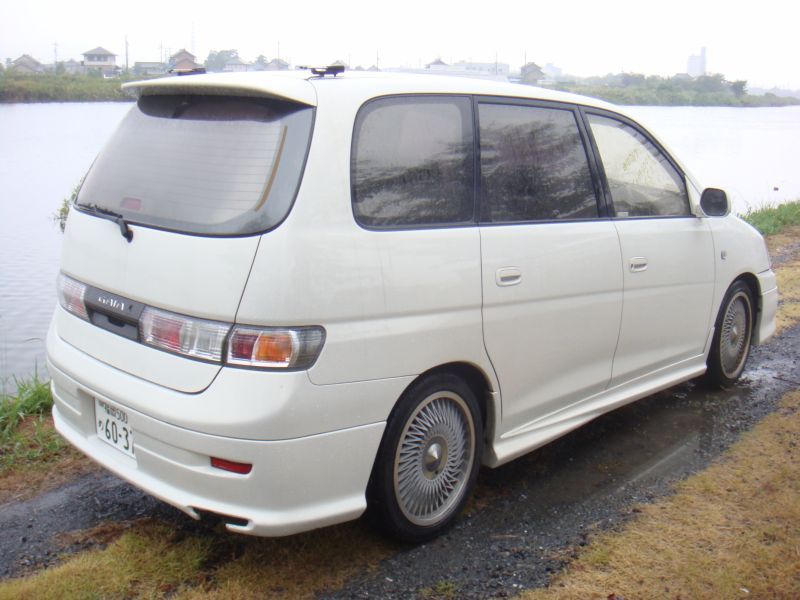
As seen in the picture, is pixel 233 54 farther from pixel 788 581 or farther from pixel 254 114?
pixel 788 581

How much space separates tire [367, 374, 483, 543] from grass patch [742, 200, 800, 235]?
34.5 feet

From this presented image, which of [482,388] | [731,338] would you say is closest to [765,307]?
[731,338]

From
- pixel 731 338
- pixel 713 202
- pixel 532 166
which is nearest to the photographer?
pixel 532 166

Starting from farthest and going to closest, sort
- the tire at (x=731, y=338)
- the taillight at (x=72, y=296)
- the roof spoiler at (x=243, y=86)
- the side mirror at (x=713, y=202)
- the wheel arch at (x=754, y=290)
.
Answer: the wheel arch at (x=754, y=290) < the tire at (x=731, y=338) < the side mirror at (x=713, y=202) < the taillight at (x=72, y=296) < the roof spoiler at (x=243, y=86)

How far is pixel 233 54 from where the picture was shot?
20.0 ft

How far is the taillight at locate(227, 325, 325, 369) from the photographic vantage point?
2783mm

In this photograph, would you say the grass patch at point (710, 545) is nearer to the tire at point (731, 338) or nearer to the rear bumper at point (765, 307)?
the tire at point (731, 338)

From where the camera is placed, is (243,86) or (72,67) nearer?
(243,86)

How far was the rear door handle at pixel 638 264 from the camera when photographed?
4.26 meters

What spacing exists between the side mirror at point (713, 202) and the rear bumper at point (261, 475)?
2783 mm

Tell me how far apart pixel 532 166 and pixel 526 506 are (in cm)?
161

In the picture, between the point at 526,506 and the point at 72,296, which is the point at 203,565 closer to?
the point at 72,296

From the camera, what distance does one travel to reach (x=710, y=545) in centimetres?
351

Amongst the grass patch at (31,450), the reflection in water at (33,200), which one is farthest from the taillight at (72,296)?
the grass patch at (31,450)
